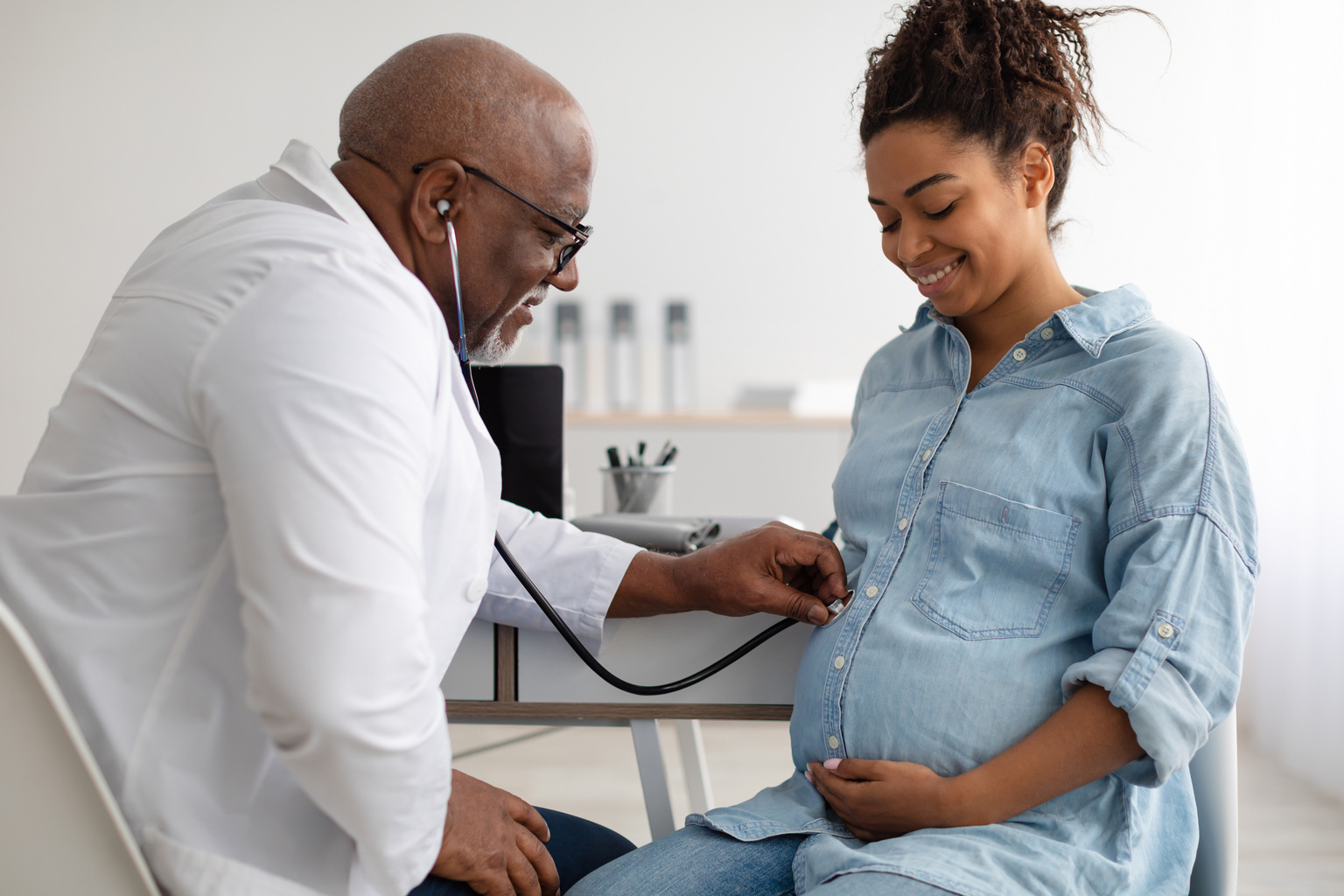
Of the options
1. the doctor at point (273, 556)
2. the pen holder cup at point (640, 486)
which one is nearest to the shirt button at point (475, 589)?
the doctor at point (273, 556)

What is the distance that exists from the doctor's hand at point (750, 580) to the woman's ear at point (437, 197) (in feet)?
1.40

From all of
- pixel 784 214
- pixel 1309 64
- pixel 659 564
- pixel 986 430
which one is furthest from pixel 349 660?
pixel 1309 64

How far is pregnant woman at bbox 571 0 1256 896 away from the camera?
0.75 metres

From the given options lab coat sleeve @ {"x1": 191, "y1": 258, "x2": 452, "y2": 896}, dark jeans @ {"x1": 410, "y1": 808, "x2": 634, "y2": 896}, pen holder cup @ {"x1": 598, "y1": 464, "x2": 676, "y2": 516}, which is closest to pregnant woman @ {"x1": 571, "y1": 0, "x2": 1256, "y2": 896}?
dark jeans @ {"x1": 410, "y1": 808, "x2": 634, "y2": 896}

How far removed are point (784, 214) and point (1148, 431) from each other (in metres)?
2.54

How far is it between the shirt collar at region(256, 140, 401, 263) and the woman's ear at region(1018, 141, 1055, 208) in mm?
662

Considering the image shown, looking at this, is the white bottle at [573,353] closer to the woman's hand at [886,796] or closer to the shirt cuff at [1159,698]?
the woman's hand at [886,796]

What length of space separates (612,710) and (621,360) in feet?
7.28

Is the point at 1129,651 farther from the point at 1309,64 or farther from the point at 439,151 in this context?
the point at 1309,64

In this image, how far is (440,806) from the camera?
0.66 meters

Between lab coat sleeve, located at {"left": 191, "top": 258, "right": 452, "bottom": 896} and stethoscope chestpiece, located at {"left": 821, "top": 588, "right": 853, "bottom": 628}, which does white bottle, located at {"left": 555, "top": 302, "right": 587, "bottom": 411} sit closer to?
stethoscope chestpiece, located at {"left": 821, "top": 588, "right": 853, "bottom": 628}

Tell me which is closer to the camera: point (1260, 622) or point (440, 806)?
point (440, 806)

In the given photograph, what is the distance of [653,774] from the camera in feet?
3.53

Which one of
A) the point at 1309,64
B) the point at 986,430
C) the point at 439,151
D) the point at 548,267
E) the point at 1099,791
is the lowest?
the point at 1099,791
